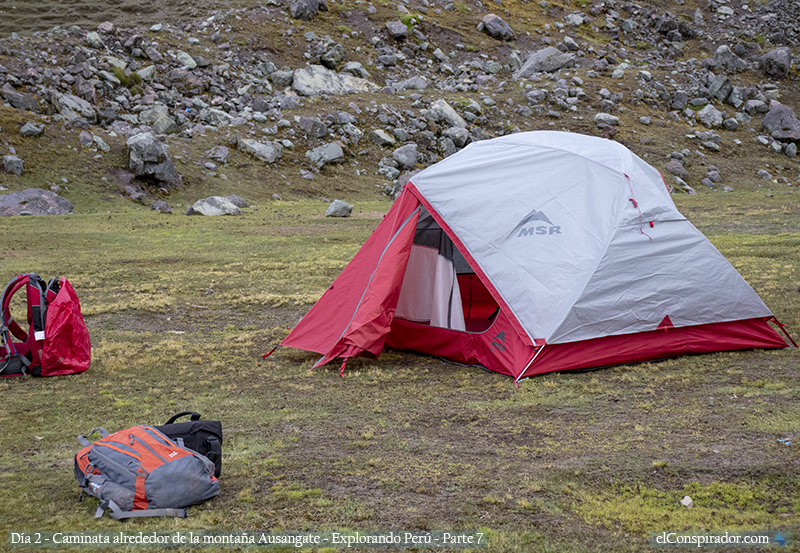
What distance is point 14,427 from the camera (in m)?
6.16

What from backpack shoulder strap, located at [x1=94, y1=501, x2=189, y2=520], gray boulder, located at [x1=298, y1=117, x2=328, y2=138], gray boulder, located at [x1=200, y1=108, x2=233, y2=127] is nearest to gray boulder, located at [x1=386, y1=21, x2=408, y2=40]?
gray boulder, located at [x1=298, y1=117, x2=328, y2=138]

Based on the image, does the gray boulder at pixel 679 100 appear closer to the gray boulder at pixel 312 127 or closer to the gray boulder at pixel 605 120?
the gray boulder at pixel 605 120

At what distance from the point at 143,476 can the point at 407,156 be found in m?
31.8

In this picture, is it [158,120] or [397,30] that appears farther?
[397,30]

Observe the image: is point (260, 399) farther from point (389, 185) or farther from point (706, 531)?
point (389, 185)

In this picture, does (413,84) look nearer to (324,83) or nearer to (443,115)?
(443,115)

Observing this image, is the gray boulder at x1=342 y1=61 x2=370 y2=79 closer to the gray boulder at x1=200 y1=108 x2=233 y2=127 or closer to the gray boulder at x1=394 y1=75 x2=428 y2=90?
the gray boulder at x1=394 y1=75 x2=428 y2=90

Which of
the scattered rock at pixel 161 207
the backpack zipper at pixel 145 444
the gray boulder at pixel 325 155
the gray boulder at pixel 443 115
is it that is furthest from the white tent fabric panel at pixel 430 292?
the gray boulder at pixel 443 115

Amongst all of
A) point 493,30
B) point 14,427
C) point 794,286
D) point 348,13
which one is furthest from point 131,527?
point 493,30

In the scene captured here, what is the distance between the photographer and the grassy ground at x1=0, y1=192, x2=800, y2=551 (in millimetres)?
4309

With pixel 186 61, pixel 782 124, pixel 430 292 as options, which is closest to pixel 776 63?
pixel 782 124

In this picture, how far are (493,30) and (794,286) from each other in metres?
42.0

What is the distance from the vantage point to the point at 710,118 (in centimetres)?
4225

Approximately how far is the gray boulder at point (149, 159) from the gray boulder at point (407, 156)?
38.3 feet
